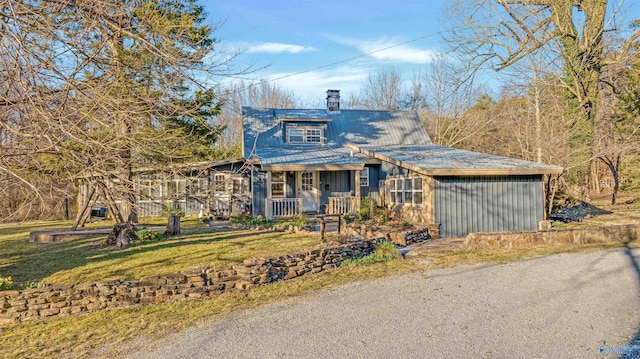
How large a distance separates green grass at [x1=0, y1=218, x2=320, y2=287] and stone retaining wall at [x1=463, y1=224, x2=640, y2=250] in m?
3.95

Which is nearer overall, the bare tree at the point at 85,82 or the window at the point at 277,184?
the bare tree at the point at 85,82

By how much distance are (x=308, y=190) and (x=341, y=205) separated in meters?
2.07

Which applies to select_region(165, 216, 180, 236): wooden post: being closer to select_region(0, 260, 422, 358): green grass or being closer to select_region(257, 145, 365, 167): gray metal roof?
select_region(257, 145, 365, 167): gray metal roof

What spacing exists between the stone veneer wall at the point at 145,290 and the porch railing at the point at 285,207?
8.50m

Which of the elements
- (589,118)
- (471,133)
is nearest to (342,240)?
(589,118)

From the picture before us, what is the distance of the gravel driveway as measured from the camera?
445 centimetres

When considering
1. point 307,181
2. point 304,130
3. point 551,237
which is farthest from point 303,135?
point 551,237

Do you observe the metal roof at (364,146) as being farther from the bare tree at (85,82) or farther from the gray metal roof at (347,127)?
the bare tree at (85,82)

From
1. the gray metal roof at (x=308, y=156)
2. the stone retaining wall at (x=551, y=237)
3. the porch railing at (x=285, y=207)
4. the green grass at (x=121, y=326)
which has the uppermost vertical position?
the gray metal roof at (x=308, y=156)

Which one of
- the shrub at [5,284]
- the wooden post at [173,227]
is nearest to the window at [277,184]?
the wooden post at [173,227]

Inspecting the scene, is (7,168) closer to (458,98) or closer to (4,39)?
(4,39)

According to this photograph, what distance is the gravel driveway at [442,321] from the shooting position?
4.45 metres

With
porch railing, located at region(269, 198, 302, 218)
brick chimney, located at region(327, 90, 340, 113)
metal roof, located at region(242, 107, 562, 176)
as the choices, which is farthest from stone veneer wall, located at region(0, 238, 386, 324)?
brick chimney, located at region(327, 90, 340, 113)

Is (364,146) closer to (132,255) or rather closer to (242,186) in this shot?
(242,186)
